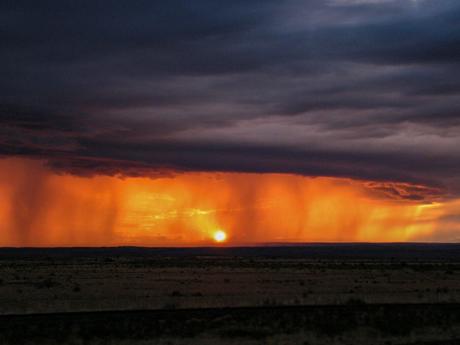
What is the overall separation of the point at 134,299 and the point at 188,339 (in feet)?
62.2

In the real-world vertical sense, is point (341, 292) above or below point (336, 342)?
above

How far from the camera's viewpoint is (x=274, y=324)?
29.3 metres

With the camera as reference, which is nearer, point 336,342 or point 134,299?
point 336,342

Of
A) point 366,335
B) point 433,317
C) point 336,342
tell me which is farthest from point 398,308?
point 336,342

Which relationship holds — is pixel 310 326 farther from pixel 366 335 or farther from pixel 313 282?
pixel 313 282

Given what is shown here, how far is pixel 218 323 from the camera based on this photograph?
2959 centimetres

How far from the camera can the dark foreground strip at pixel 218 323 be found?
26.9 metres

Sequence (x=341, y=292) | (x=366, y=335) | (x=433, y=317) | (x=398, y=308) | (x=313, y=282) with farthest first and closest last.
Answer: (x=313, y=282), (x=341, y=292), (x=398, y=308), (x=433, y=317), (x=366, y=335)

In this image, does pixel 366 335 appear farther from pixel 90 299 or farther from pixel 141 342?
pixel 90 299

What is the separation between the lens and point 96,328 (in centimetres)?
2747

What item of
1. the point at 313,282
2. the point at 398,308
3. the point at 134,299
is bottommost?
the point at 398,308

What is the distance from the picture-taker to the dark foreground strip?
1059 inches

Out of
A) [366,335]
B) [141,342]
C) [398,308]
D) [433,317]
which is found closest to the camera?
[141,342]

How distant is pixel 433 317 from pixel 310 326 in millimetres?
7129
